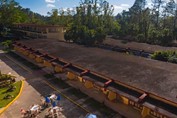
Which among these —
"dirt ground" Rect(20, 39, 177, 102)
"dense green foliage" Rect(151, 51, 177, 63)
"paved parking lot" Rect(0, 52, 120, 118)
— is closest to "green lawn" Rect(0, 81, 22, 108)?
"paved parking lot" Rect(0, 52, 120, 118)

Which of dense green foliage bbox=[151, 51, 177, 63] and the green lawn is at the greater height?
dense green foliage bbox=[151, 51, 177, 63]

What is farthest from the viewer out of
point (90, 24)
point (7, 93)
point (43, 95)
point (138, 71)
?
point (90, 24)

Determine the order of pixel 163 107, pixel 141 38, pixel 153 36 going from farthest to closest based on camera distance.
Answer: pixel 141 38 < pixel 153 36 < pixel 163 107

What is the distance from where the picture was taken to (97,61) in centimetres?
2669

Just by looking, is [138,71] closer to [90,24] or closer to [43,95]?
[43,95]

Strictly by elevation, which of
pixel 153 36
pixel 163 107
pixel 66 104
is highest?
pixel 153 36

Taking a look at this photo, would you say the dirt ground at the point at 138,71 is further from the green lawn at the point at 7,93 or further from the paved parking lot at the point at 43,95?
the green lawn at the point at 7,93

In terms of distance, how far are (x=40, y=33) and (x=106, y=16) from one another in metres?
25.4

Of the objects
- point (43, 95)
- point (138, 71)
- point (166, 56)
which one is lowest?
point (43, 95)

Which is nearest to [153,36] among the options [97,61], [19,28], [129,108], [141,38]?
[141,38]

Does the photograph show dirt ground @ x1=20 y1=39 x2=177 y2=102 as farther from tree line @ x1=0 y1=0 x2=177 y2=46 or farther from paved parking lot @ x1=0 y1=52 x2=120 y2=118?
tree line @ x1=0 y1=0 x2=177 y2=46

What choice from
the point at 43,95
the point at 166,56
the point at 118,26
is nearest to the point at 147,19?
the point at 118,26

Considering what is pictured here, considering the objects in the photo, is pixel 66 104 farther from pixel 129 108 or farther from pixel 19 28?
pixel 19 28

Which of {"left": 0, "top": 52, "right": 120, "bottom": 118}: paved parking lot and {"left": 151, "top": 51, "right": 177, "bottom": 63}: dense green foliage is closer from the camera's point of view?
{"left": 0, "top": 52, "right": 120, "bottom": 118}: paved parking lot
